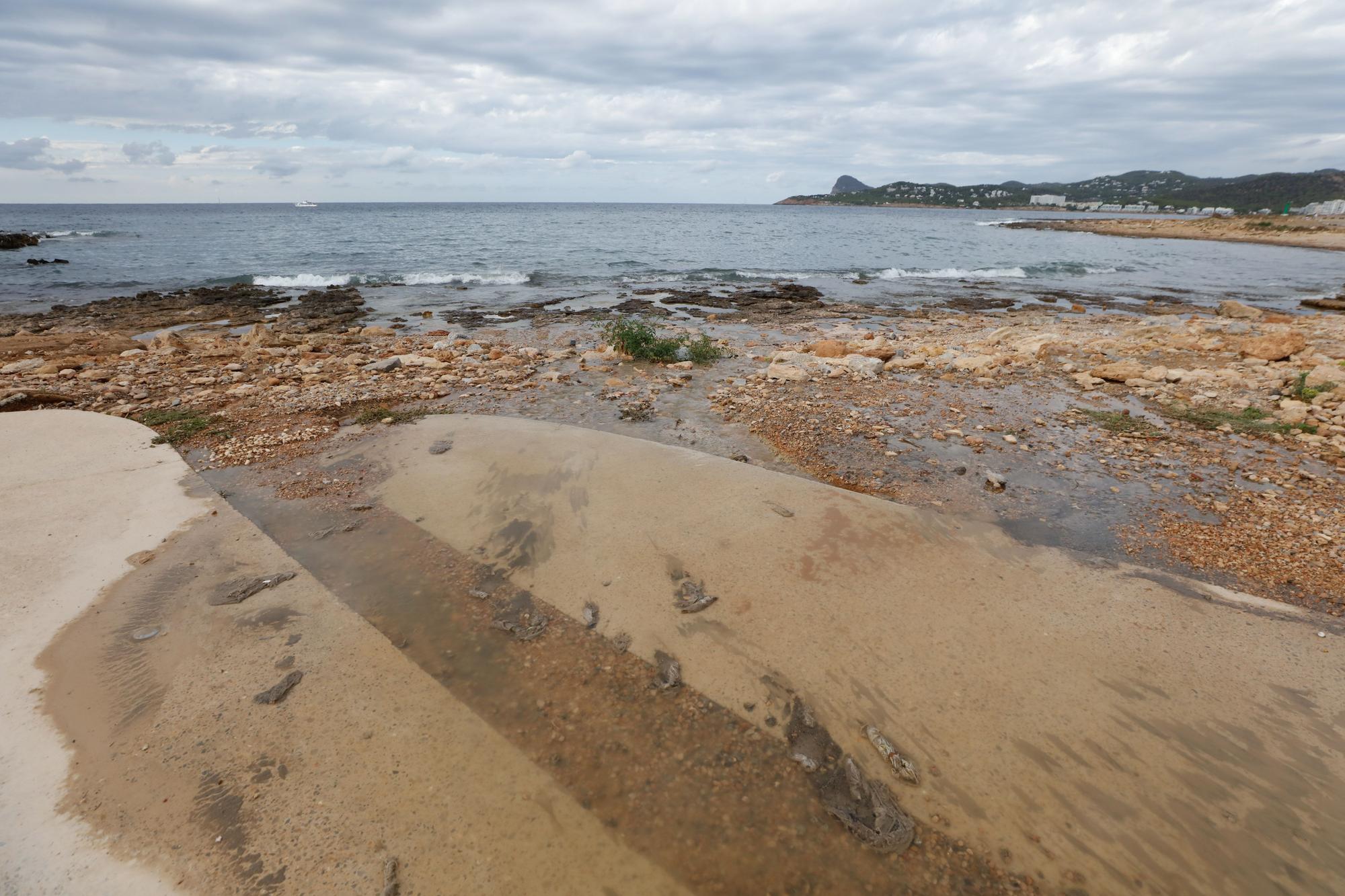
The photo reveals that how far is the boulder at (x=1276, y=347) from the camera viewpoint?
35.9 feet

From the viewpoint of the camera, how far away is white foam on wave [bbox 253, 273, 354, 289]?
23.2 meters

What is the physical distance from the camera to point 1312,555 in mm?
4895

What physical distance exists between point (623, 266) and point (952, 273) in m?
16.9

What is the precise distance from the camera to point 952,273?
29.6 meters

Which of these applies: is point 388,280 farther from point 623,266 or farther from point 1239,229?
point 1239,229

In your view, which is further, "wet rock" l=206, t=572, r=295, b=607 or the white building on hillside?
the white building on hillside

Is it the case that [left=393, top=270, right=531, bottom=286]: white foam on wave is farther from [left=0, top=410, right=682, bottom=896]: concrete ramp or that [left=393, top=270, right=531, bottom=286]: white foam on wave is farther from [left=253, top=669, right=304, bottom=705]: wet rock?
[left=253, top=669, right=304, bottom=705]: wet rock

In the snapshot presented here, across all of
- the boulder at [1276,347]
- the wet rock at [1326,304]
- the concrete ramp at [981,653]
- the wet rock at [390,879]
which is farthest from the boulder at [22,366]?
the wet rock at [1326,304]

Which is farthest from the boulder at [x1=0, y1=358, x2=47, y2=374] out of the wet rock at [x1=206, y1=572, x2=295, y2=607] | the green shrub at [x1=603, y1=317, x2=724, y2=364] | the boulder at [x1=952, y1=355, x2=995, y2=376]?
the boulder at [x1=952, y1=355, x2=995, y2=376]

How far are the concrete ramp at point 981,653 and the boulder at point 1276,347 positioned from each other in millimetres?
10000

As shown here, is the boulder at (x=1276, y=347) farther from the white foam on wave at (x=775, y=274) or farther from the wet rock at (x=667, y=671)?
the white foam on wave at (x=775, y=274)

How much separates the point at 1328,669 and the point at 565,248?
128 feet

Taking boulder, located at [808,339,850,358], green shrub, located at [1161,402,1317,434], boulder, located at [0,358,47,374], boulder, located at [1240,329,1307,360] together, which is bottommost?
green shrub, located at [1161,402,1317,434]

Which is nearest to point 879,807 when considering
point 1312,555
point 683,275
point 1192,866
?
point 1192,866
